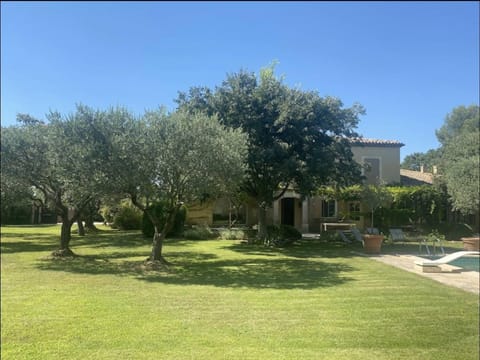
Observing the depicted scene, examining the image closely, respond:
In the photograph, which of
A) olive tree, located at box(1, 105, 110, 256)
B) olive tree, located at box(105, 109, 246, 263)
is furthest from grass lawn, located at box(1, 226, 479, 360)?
olive tree, located at box(1, 105, 110, 256)

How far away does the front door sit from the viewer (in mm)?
29766

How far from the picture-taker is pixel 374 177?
30.5 metres

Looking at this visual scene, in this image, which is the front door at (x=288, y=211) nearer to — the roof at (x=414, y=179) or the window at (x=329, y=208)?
the window at (x=329, y=208)

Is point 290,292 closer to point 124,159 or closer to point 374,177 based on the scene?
point 124,159

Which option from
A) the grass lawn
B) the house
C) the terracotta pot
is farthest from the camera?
the house

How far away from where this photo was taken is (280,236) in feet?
64.0

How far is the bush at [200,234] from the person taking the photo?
2344 centimetres

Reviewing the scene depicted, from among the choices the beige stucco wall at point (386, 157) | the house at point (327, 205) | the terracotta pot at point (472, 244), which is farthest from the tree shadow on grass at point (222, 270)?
the beige stucco wall at point (386, 157)

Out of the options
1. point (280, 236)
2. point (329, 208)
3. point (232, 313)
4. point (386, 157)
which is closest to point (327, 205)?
point (329, 208)

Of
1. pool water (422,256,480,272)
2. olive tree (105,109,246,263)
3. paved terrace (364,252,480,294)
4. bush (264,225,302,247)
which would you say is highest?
olive tree (105,109,246,263)

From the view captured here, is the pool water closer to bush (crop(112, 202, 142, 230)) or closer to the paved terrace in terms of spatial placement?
the paved terrace

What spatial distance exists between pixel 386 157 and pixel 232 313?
2627 centimetres

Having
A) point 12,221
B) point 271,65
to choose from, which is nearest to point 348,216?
Answer: point 271,65

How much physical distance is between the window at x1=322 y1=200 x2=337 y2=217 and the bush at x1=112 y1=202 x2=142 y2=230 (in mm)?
12790
